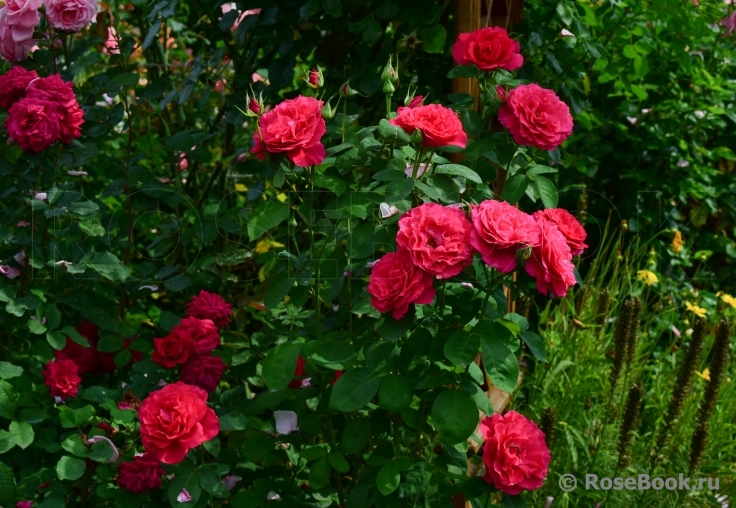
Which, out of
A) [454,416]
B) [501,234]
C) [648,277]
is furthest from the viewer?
[648,277]

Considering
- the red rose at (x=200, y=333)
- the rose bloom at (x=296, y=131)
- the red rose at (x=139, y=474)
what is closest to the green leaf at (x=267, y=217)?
the rose bloom at (x=296, y=131)

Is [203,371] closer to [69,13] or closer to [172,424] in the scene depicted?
[172,424]

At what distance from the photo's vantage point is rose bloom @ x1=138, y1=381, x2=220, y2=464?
1482 millimetres

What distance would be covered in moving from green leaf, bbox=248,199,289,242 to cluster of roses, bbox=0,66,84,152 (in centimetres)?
51

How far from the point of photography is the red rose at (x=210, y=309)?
192 centimetres

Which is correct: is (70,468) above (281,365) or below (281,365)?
below

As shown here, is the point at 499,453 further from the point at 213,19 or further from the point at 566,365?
the point at 213,19

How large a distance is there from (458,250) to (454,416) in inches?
11.1

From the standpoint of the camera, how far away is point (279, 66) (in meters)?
2.23

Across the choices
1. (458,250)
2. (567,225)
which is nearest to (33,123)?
(458,250)

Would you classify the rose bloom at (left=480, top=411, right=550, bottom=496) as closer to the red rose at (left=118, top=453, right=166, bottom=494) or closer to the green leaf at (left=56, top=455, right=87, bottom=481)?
the red rose at (left=118, top=453, right=166, bottom=494)

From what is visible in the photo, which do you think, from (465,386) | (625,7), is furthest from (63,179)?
(625,7)

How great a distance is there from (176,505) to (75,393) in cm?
40

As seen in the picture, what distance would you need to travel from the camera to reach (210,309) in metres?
1.92
